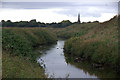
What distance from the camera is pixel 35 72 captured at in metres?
14.4

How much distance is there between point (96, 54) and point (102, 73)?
11.3ft

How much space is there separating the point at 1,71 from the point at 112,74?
32.5ft

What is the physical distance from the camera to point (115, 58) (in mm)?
19281

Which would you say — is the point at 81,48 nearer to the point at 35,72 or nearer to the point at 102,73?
the point at 102,73

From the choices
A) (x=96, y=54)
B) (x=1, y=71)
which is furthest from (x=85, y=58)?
(x=1, y=71)

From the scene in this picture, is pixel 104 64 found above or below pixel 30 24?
below

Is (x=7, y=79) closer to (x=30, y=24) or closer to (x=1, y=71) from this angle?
(x=1, y=71)

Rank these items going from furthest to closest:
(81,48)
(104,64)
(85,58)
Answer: (81,48) < (85,58) < (104,64)

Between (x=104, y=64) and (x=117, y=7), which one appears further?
(x=117, y=7)

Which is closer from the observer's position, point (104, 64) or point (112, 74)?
point (112, 74)

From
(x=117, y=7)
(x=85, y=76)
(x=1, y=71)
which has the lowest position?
(x=85, y=76)

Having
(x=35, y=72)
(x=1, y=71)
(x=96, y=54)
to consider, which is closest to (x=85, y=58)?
(x=96, y=54)

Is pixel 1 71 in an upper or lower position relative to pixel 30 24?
lower

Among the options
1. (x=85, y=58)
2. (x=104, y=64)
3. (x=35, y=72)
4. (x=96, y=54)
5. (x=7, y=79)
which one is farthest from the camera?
(x=85, y=58)
